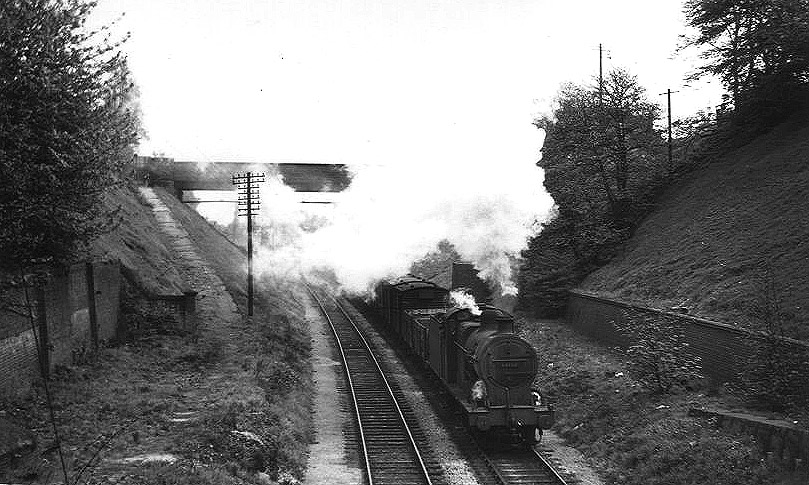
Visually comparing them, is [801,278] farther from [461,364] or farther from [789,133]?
[789,133]

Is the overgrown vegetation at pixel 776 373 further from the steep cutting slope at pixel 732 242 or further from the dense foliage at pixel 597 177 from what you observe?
the dense foliage at pixel 597 177

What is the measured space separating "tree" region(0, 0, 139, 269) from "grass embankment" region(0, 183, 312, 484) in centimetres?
399

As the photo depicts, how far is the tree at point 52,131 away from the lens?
14.6 meters

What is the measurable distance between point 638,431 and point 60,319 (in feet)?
50.7

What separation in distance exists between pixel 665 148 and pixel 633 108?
13.5 ft

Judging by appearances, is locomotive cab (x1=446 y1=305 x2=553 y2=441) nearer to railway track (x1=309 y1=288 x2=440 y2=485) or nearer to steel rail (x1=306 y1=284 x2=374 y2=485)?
railway track (x1=309 y1=288 x2=440 y2=485)

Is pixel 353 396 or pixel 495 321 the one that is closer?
pixel 495 321

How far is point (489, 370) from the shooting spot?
49.0 feet

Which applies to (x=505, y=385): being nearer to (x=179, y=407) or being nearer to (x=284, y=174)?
(x=179, y=407)

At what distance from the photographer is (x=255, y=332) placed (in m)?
27.7

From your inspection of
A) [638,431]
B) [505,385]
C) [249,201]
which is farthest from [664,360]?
[249,201]

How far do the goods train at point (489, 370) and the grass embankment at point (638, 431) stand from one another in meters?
1.52

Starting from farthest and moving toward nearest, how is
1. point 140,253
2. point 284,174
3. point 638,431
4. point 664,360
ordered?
1. point 284,174
2. point 140,253
3. point 664,360
4. point 638,431

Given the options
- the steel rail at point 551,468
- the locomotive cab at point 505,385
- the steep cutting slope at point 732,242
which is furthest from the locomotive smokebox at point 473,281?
the steel rail at point 551,468
